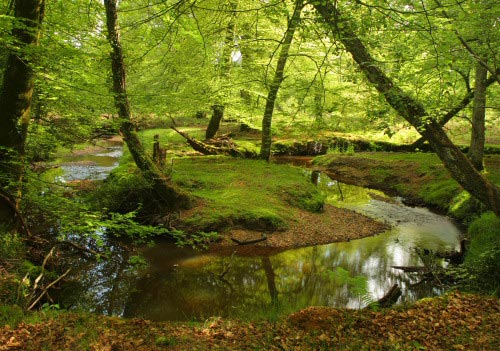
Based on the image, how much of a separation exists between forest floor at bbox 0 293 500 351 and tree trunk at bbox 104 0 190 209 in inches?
162

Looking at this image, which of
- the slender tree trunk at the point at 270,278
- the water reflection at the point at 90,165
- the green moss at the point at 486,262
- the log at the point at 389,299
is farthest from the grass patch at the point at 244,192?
the green moss at the point at 486,262

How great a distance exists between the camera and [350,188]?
1658 centimetres

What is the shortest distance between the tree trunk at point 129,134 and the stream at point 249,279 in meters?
1.58

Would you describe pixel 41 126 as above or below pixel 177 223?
above

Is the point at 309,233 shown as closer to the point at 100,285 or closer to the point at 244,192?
the point at 244,192

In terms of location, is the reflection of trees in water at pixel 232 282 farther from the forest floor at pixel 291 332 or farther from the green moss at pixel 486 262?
the forest floor at pixel 291 332

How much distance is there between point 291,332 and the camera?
4.31 metres

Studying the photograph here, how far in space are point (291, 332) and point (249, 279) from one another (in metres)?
3.22

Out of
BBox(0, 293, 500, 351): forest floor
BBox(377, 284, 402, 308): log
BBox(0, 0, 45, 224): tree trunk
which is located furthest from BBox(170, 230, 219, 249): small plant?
BBox(377, 284, 402, 308): log

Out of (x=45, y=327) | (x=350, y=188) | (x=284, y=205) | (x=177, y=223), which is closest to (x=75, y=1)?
(x=177, y=223)

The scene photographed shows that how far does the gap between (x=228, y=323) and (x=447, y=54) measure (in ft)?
16.6

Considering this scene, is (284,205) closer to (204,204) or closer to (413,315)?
(204,204)

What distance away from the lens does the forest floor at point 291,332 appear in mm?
3910

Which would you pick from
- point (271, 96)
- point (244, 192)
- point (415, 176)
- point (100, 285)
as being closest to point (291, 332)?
point (100, 285)
